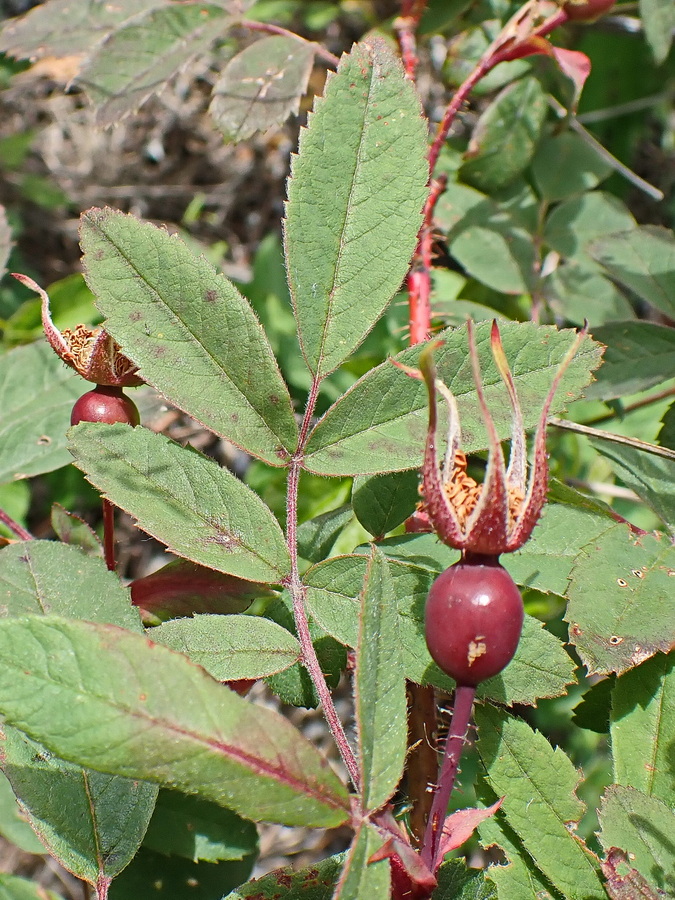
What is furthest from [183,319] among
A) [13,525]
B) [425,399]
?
[13,525]

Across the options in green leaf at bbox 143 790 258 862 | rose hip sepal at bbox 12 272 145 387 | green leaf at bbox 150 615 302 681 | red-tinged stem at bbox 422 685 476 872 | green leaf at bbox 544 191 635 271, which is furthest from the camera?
green leaf at bbox 544 191 635 271

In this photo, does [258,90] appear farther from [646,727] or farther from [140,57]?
[646,727]

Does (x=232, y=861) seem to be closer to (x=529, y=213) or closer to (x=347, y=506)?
(x=347, y=506)

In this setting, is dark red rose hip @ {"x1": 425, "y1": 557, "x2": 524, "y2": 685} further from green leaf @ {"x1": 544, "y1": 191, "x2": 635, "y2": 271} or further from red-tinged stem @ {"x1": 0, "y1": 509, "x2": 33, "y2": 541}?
green leaf @ {"x1": 544, "y1": 191, "x2": 635, "y2": 271}

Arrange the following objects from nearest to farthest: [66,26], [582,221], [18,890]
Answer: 1. [18,890]
2. [66,26]
3. [582,221]

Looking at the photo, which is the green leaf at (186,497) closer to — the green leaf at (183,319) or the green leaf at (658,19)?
the green leaf at (183,319)

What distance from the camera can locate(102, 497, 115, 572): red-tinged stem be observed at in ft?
3.79

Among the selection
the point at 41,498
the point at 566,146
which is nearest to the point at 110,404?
the point at 566,146

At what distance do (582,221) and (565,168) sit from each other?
5.2 inches

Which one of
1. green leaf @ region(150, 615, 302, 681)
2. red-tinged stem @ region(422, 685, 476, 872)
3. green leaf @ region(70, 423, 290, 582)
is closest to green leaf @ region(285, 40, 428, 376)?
green leaf @ region(70, 423, 290, 582)

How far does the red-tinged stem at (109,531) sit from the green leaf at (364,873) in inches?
22.5

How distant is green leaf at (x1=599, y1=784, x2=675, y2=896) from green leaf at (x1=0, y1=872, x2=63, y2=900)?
2.45 feet

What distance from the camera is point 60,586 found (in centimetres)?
102

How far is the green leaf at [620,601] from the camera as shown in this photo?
93 centimetres
